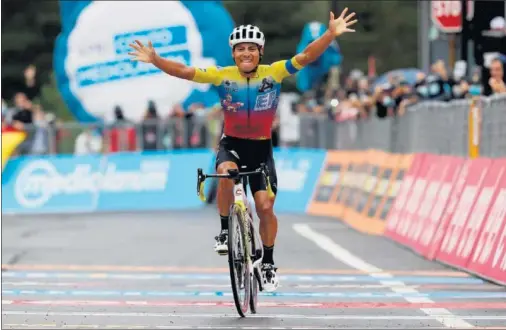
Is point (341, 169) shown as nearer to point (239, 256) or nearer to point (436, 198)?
point (436, 198)

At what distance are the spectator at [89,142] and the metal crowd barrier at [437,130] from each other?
15.0 feet

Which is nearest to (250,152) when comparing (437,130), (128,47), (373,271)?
(373,271)

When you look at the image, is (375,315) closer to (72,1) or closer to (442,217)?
(442,217)

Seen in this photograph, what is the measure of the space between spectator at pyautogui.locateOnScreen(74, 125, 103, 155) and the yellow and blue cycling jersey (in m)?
19.3

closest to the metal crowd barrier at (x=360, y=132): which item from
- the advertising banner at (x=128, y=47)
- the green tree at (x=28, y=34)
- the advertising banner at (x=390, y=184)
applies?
the advertising banner at (x=390, y=184)

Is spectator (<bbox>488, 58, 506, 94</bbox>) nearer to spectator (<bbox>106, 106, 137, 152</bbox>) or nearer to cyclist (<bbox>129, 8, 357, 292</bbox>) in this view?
cyclist (<bbox>129, 8, 357, 292</bbox>)

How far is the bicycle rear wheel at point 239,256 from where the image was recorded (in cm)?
1101

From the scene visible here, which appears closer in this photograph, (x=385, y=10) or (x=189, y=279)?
(x=189, y=279)

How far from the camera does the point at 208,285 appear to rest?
14141 mm

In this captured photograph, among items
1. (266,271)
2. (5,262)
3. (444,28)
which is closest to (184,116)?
(444,28)

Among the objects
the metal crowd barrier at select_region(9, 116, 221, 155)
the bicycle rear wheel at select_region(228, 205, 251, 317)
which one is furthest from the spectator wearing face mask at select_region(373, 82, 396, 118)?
the bicycle rear wheel at select_region(228, 205, 251, 317)

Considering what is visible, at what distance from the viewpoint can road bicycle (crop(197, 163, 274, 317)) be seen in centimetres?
1103

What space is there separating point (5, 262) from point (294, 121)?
57.8 ft

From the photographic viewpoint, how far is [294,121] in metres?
34.2
